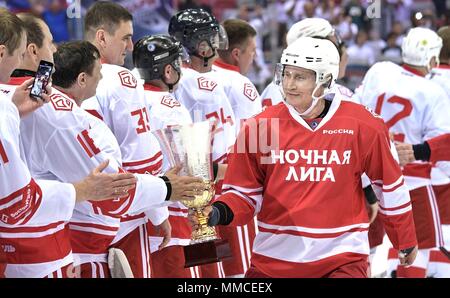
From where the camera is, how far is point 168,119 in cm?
507

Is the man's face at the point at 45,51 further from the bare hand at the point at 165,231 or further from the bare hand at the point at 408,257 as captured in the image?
the bare hand at the point at 408,257

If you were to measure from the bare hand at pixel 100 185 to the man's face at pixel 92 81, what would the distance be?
0.69 meters

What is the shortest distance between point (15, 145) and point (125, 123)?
1.34 metres

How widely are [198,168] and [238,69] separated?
2496 mm

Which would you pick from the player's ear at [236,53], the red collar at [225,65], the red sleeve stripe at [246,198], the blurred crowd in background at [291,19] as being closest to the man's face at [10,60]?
the red sleeve stripe at [246,198]

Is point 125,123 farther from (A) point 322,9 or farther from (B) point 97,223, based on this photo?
(A) point 322,9

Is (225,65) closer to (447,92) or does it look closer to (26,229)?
(447,92)

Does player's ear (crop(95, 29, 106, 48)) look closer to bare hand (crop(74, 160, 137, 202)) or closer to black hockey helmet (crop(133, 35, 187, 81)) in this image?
black hockey helmet (crop(133, 35, 187, 81))

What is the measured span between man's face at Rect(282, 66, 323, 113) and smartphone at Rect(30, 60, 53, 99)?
3.40ft

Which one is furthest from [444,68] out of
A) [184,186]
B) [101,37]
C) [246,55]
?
[184,186]

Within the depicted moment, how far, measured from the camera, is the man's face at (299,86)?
4.14 m

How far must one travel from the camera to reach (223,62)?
648 centimetres

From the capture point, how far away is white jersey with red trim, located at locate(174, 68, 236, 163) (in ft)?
18.8
